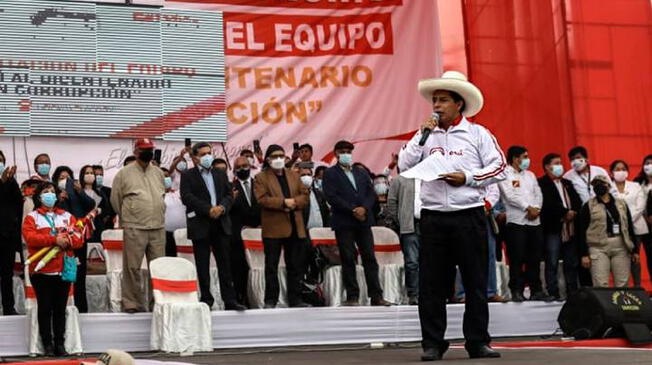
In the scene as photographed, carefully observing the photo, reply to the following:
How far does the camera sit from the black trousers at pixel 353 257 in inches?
466

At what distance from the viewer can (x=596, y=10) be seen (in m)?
14.3

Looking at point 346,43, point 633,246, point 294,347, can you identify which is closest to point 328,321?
point 294,347

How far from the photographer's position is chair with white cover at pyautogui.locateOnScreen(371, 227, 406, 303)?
1258 centimetres

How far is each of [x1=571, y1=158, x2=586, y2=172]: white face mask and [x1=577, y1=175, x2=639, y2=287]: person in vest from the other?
0.28 metres

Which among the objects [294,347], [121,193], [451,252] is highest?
[121,193]

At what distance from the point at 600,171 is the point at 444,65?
267cm

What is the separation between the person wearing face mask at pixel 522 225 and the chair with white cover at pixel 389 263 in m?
1.13

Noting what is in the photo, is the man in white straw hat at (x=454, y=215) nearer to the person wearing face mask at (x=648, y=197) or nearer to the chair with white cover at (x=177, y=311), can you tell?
the chair with white cover at (x=177, y=311)

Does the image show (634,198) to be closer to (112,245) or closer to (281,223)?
(281,223)

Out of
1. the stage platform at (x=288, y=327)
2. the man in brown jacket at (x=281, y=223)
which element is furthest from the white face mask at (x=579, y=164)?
the man in brown jacket at (x=281, y=223)

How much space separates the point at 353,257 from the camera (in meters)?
11.9

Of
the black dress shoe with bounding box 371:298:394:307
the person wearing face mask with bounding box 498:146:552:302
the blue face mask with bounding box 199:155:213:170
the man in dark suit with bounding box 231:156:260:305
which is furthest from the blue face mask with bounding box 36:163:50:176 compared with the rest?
the person wearing face mask with bounding box 498:146:552:302

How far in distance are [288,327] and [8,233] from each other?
2708mm

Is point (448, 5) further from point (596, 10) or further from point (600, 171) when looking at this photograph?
point (600, 171)
